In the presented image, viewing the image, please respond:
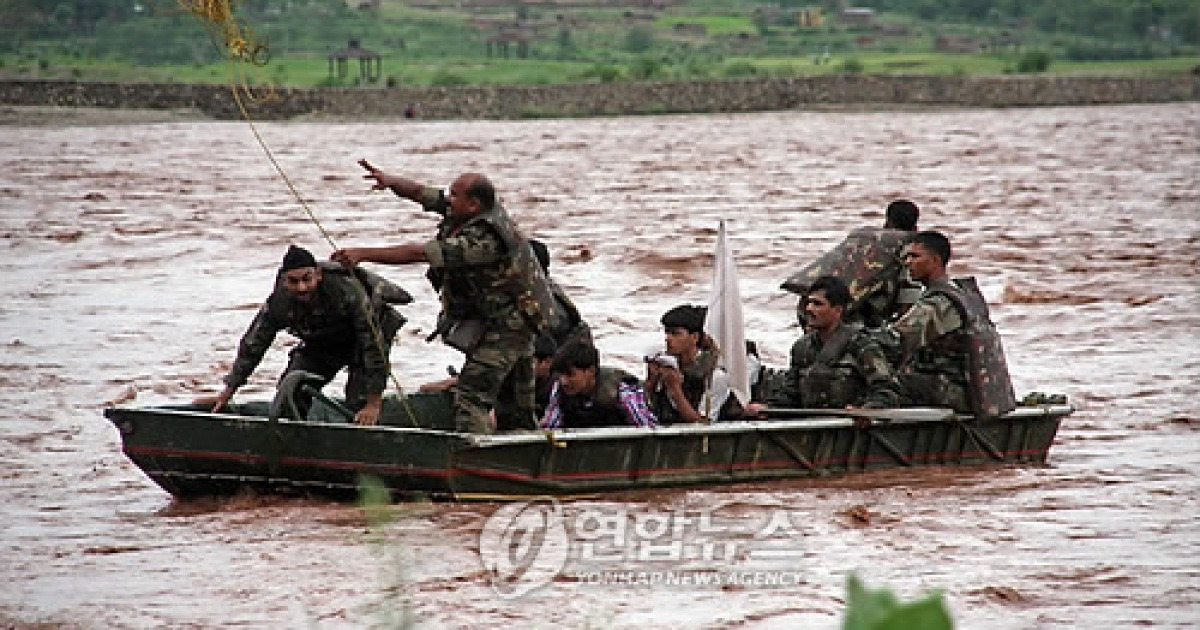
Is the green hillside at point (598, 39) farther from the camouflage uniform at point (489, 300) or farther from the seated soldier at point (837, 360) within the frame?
the camouflage uniform at point (489, 300)

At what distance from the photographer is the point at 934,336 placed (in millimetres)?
11117

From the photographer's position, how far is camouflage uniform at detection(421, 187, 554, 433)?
9898 mm

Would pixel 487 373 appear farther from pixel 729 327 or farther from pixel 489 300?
pixel 729 327

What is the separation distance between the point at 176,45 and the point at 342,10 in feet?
39.7

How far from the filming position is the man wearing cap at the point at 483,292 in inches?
388

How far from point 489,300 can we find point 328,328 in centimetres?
96

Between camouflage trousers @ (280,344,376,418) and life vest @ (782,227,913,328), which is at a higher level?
life vest @ (782,227,913,328)

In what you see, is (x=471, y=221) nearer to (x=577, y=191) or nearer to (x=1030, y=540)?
(x=1030, y=540)

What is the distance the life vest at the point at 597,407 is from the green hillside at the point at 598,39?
52526 mm

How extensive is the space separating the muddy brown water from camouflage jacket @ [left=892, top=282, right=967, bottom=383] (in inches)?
23.7

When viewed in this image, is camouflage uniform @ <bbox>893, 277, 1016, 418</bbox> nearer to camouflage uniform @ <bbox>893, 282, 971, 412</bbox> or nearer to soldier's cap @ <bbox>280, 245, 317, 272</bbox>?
camouflage uniform @ <bbox>893, 282, 971, 412</bbox>

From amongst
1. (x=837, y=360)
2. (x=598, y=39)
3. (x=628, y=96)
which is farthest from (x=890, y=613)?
(x=598, y=39)

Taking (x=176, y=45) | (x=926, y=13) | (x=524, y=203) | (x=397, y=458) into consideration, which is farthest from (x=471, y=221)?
(x=926, y=13)

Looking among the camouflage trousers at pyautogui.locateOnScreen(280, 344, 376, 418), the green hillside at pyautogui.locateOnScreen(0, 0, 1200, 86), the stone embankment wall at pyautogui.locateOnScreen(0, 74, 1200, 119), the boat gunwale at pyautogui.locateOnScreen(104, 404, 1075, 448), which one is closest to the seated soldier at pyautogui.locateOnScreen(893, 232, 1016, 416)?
the boat gunwale at pyautogui.locateOnScreen(104, 404, 1075, 448)
